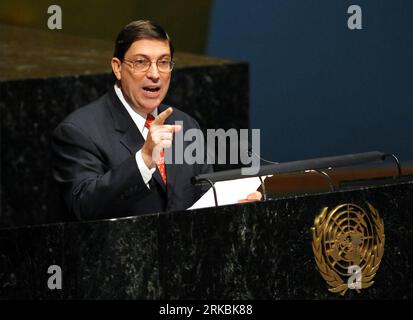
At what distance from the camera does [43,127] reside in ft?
16.1

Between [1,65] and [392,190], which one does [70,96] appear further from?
[392,190]

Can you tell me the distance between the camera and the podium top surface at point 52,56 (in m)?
4.99

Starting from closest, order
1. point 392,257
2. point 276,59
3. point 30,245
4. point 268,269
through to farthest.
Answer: point 30,245
point 268,269
point 392,257
point 276,59

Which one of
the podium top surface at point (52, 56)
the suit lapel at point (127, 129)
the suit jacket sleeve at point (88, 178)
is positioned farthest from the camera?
the podium top surface at point (52, 56)

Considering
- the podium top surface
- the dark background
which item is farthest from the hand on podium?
the dark background

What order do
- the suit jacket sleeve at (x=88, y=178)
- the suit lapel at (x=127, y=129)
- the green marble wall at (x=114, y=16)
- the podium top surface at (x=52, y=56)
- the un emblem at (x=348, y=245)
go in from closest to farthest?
1. the suit jacket sleeve at (x=88, y=178)
2. the un emblem at (x=348, y=245)
3. the suit lapel at (x=127, y=129)
4. the podium top surface at (x=52, y=56)
5. the green marble wall at (x=114, y=16)

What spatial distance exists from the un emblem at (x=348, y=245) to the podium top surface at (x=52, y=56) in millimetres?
1925

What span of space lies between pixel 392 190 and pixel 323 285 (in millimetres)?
317

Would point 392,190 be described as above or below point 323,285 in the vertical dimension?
above

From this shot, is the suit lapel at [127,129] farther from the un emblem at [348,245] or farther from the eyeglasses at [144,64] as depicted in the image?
the un emblem at [348,245]

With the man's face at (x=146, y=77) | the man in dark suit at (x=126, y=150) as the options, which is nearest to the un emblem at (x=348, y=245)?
the man in dark suit at (x=126, y=150)

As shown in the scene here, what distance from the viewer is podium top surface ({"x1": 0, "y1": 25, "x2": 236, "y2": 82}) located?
4.99m

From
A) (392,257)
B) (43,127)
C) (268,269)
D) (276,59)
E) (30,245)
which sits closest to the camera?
(30,245)
